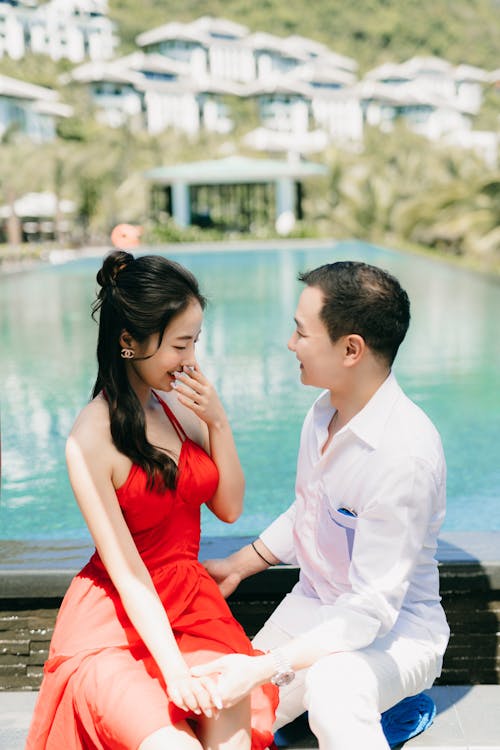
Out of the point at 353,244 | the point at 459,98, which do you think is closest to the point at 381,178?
the point at 353,244

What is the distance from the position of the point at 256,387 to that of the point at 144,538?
4.94m

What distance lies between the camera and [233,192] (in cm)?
3106

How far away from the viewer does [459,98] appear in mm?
69812

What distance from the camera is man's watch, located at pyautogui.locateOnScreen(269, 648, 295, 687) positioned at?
1.54 metres

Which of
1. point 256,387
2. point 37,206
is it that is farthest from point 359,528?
point 37,206

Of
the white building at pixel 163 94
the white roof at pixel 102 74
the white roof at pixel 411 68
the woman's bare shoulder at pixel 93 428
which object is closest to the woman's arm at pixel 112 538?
the woman's bare shoulder at pixel 93 428

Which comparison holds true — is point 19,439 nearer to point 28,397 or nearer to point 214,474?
point 28,397

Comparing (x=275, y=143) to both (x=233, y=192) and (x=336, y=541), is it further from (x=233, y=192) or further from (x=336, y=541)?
(x=336, y=541)

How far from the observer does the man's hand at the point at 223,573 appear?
1986 millimetres

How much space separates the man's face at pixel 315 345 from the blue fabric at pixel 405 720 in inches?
28.8

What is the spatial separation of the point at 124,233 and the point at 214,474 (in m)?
0.58

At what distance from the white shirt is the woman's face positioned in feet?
1.06

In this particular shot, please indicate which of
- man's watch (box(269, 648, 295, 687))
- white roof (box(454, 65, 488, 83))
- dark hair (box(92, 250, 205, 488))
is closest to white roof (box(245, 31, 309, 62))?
white roof (box(454, 65, 488, 83))

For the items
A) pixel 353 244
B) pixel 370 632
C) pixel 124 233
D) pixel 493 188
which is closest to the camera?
pixel 370 632
